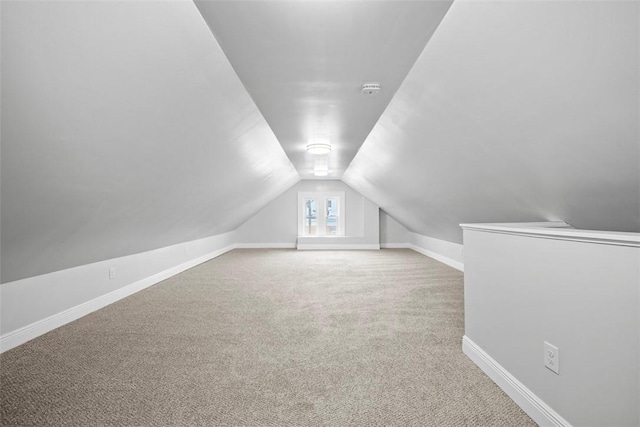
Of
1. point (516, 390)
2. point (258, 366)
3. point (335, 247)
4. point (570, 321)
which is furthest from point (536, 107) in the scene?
point (335, 247)

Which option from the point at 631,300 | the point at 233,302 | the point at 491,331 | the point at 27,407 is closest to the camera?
the point at 631,300

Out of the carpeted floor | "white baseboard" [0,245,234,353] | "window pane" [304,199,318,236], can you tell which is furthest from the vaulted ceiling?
"window pane" [304,199,318,236]

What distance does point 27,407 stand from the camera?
62.7 inches

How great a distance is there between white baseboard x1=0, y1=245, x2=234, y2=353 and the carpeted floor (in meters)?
0.10

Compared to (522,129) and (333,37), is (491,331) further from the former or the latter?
(333,37)

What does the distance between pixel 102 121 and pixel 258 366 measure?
6.02 feet

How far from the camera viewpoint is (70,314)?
2879mm

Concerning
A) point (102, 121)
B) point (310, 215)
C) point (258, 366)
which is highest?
point (102, 121)

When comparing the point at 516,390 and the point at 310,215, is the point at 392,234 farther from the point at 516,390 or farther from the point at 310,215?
the point at 516,390

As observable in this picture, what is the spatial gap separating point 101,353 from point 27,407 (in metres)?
0.62

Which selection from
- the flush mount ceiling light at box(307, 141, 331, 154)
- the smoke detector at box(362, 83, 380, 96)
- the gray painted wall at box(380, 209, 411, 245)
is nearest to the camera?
the smoke detector at box(362, 83, 380, 96)

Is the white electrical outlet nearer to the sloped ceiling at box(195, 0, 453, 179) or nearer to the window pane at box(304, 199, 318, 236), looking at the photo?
the sloped ceiling at box(195, 0, 453, 179)

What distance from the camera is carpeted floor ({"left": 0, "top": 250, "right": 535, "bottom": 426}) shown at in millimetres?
1549

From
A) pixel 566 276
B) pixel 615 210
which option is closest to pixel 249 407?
pixel 566 276
